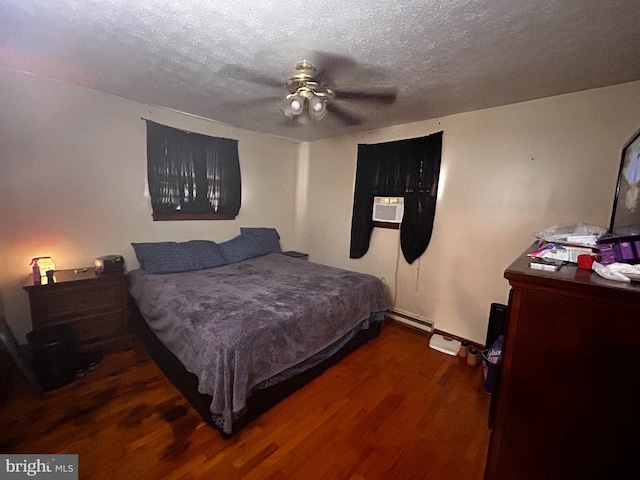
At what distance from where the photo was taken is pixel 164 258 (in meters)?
2.67

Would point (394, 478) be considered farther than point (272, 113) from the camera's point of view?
No

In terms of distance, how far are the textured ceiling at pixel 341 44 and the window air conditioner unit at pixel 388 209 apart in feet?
3.95

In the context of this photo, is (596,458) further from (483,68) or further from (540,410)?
(483,68)

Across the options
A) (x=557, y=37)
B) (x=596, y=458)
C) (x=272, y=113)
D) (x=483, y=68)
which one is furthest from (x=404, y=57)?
(x=596, y=458)

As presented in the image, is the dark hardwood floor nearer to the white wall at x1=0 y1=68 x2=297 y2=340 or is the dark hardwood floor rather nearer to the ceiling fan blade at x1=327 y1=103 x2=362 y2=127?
the white wall at x1=0 y1=68 x2=297 y2=340

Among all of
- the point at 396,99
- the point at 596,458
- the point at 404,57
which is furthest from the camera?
the point at 396,99

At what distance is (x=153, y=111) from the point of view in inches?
110

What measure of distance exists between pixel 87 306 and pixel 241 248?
159 cm

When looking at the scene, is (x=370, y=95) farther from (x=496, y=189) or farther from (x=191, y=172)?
(x=191, y=172)

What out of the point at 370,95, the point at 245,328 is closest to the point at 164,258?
the point at 245,328

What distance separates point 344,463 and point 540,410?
1073 millimetres

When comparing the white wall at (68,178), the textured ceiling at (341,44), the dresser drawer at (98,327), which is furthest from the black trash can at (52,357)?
the textured ceiling at (341,44)

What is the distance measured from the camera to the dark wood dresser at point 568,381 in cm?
76

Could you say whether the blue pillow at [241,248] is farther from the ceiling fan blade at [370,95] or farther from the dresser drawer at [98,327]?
the ceiling fan blade at [370,95]
